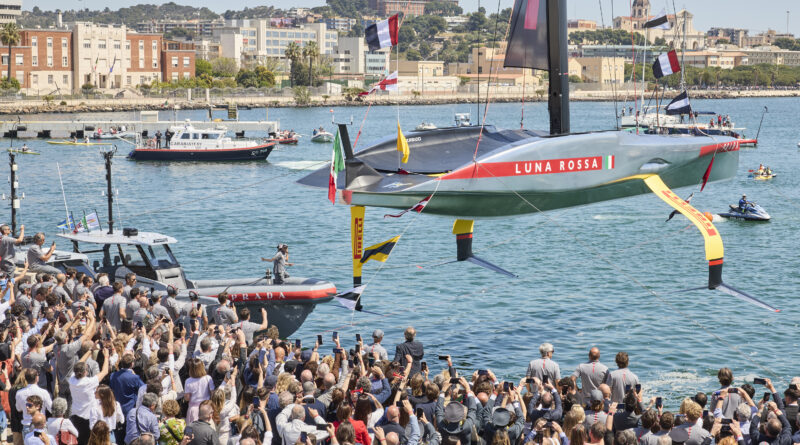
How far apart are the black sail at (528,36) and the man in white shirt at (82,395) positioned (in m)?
8.16

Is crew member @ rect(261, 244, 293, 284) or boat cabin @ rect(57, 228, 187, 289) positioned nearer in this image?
boat cabin @ rect(57, 228, 187, 289)

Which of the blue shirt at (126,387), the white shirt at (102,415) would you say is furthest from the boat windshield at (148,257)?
the white shirt at (102,415)

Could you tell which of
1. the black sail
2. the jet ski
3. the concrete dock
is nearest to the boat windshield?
the black sail

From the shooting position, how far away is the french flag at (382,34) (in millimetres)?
16000

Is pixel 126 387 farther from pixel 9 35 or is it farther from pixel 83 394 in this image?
pixel 9 35

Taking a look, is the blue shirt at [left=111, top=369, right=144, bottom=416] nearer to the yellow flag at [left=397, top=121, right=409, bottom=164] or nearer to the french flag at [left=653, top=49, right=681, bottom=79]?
the yellow flag at [left=397, top=121, right=409, bottom=164]

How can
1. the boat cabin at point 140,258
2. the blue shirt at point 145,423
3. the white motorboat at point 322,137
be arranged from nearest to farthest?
the blue shirt at point 145,423, the boat cabin at point 140,258, the white motorboat at point 322,137

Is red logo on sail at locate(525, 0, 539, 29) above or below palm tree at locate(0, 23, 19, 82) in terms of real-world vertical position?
below

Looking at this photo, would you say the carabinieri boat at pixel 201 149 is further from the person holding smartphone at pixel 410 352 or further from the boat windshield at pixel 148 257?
the person holding smartphone at pixel 410 352

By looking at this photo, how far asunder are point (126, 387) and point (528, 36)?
28.0 feet

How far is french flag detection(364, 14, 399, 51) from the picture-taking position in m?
16.0

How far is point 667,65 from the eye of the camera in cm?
1897

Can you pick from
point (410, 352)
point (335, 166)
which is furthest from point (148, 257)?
point (410, 352)

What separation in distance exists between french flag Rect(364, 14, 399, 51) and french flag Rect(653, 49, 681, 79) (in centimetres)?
561
